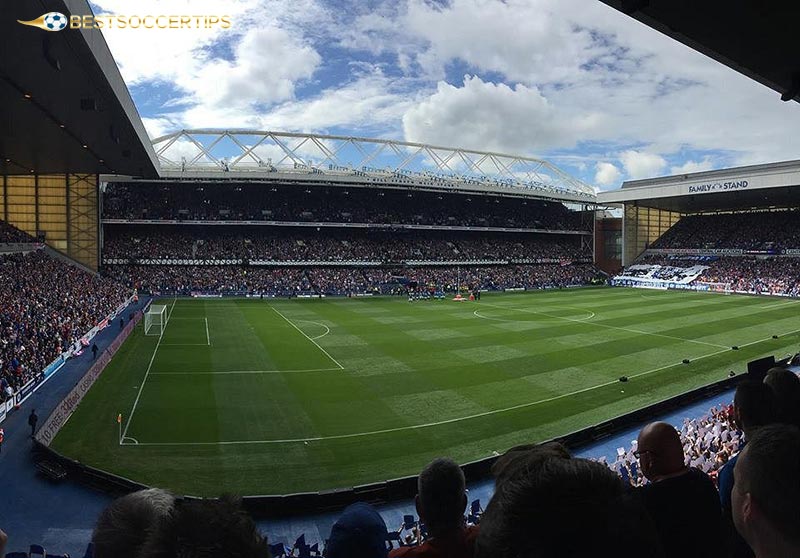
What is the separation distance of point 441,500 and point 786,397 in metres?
3.59

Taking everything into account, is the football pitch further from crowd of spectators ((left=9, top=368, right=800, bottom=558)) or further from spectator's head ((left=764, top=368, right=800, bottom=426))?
crowd of spectators ((left=9, top=368, right=800, bottom=558))

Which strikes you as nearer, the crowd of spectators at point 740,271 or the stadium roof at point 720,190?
the stadium roof at point 720,190

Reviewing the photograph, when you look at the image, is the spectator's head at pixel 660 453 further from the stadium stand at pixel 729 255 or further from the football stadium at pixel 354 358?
the stadium stand at pixel 729 255

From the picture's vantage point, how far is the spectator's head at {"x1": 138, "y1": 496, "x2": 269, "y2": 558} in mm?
1601

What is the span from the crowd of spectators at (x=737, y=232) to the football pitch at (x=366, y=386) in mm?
33172

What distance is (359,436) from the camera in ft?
56.1

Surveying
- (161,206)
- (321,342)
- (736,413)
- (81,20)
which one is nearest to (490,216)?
(161,206)

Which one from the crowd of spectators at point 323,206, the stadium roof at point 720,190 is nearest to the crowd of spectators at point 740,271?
the stadium roof at point 720,190

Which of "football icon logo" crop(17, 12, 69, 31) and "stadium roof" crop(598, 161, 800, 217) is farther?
"stadium roof" crop(598, 161, 800, 217)

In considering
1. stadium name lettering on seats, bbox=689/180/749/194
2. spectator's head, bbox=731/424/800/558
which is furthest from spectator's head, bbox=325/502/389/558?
stadium name lettering on seats, bbox=689/180/749/194

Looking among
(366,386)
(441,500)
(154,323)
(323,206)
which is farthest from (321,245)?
(441,500)

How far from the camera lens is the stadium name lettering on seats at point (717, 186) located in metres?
61.6

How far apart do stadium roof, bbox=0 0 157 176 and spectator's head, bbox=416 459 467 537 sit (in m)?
14.9

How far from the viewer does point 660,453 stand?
325cm
